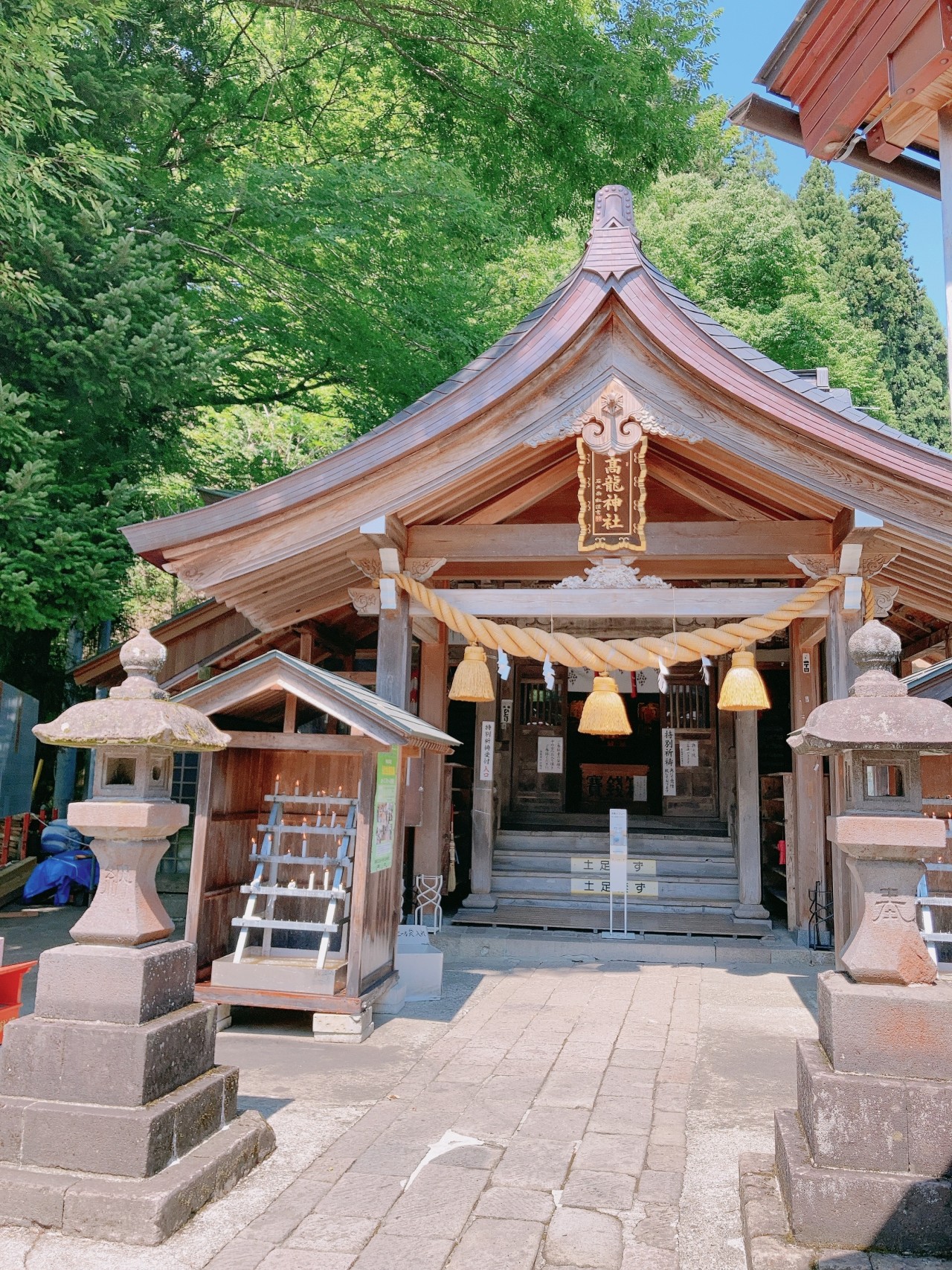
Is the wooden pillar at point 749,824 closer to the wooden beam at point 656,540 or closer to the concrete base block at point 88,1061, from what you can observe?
the wooden beam at point 656,540

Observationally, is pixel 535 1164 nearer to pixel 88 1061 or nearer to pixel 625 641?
pixel 88 1061

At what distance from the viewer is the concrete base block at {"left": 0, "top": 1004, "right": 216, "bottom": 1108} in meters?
3.99

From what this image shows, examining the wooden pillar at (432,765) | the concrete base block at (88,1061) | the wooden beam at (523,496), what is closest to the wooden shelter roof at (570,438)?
the wooden beam at (523,496)

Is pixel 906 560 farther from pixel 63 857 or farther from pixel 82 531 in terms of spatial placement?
pixel 63 857

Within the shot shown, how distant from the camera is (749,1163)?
13.6 feet

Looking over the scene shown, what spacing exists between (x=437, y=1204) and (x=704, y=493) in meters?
6.57

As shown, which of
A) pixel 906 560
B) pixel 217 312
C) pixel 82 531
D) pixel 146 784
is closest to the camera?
pixel 146 784

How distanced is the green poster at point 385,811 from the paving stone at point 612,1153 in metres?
2.77

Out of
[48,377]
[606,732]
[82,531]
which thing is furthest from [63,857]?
[606,732]

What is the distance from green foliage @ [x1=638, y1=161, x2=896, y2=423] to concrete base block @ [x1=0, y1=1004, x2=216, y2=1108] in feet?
70.6

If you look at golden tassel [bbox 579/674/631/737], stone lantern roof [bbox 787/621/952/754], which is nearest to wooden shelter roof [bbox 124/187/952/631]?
golden tassel [bbox 579/674/631/737]

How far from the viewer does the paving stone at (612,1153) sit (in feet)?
14.7

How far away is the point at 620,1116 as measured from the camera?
17.0ft

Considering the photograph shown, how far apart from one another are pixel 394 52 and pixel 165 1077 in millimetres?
14335
